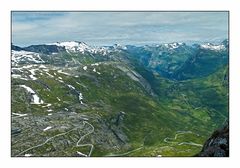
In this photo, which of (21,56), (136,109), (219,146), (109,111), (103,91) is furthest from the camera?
(103,91)

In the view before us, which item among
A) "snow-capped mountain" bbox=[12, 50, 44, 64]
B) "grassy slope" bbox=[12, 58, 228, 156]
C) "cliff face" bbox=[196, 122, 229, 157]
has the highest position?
"snow-capped mountain" bbox=[12, 50, 44, 64]

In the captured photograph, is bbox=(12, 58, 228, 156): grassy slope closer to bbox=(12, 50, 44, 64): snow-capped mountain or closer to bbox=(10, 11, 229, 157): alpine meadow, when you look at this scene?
bbox=(10, 11, 229, 157): alpine meadow

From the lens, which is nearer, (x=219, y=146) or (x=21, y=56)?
(x=219, y=146)

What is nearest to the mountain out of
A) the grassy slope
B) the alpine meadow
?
Result: the grassy slope

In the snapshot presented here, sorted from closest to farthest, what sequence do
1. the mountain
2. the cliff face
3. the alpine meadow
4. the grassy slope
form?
1. the cliff face
2. the alpine meadow
3. the mountain
4. the grassy slope

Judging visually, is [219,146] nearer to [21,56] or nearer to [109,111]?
[21,56]

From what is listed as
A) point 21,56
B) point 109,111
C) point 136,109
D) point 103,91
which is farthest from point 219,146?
point 103,91

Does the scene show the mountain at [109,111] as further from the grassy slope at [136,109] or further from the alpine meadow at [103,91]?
the alpine meadow at [103,91]

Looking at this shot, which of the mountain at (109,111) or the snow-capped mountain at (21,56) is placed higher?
the snow-capped mountain at (21,56)

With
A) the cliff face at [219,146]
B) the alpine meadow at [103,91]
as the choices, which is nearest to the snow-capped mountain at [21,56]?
the alpine meadow at [103,91]

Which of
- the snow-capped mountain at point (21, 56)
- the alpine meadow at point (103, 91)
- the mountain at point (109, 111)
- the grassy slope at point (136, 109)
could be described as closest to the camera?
the alpine meadow at point (103, 91)
